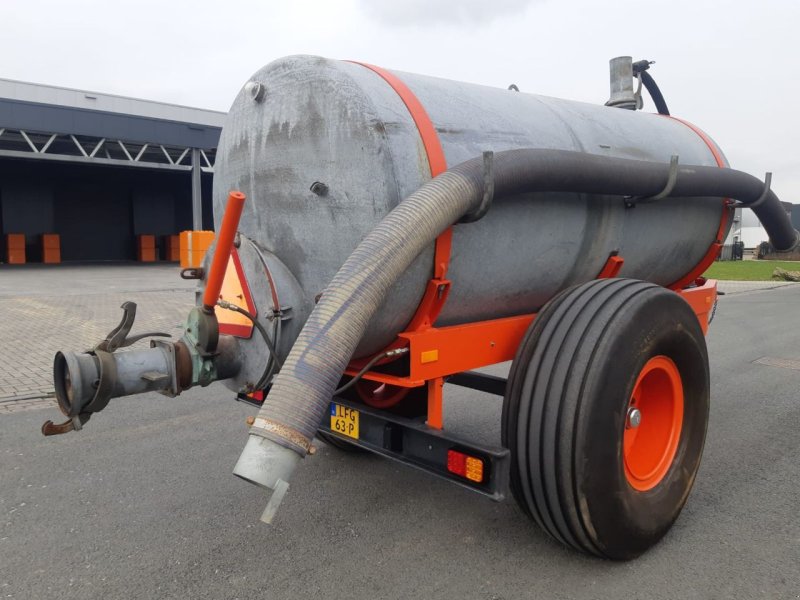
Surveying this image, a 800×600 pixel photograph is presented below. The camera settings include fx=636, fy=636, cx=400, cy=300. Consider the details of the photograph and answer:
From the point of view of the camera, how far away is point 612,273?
11.3 ft

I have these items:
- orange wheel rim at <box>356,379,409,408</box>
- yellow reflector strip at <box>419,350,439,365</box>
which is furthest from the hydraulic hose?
orange wheel rim at <box>356,379,409,408</box>

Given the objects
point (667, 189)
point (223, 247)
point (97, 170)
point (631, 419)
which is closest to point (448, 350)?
point (631, 419)

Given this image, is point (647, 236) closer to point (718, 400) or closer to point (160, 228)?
point (718, 400)

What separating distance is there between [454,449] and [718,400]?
163 inches

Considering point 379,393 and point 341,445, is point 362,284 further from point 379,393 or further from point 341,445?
point 341,445

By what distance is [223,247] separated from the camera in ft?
8.29

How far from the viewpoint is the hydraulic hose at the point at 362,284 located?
1944 mm

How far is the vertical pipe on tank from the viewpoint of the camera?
4.45 meters

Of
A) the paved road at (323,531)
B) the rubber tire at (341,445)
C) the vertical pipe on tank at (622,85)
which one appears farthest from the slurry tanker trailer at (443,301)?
the vertical pipe on tank at (622,85)

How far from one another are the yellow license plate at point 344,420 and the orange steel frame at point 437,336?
0.18 metres

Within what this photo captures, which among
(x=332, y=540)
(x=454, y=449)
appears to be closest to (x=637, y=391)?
(x=454, y=449)

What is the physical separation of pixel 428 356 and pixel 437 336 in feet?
0.31

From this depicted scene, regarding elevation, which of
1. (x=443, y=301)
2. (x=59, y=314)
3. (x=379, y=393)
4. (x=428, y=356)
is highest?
(x=443, y=301)

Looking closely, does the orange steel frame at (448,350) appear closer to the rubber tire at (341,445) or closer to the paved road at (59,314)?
the rubber tire at (341,445)
